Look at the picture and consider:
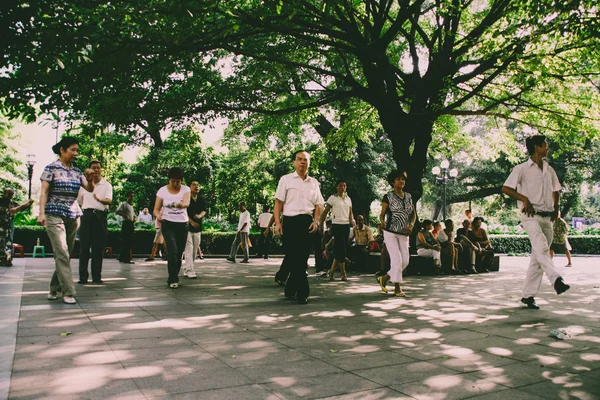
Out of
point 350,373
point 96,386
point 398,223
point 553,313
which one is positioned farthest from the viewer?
point 398,223

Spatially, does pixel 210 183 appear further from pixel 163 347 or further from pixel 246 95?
pixel 163 347

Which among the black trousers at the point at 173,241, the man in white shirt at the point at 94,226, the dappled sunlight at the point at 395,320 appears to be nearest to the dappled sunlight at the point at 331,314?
the dappled sunlight at the point at 395,320

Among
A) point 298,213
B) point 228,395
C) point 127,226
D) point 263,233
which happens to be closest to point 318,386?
point 228,395

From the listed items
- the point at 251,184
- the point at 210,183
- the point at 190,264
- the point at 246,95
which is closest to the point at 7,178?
the point at 210,183

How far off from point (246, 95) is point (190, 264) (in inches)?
228

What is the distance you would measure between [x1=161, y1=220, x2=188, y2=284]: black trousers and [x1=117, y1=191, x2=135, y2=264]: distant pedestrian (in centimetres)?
574

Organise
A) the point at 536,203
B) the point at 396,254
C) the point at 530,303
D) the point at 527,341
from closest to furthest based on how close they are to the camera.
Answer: the point at 527,341 → the point at 536,203 → the point at 530,303 → the point at 396,254

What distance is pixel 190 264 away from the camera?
10297 millimetres

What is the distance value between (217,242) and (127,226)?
7019 mm

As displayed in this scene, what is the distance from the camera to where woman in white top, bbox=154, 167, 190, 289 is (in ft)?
27.2

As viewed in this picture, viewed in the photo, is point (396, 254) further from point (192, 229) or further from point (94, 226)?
point (94, 226)

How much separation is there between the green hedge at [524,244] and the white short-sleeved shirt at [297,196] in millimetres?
21676

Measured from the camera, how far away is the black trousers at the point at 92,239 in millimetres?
8547

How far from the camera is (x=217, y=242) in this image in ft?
68.1
